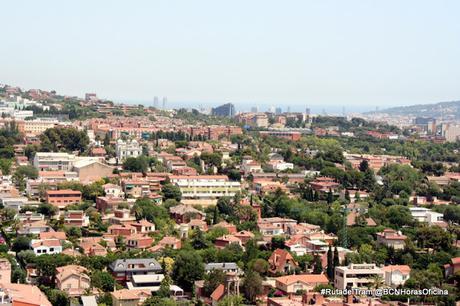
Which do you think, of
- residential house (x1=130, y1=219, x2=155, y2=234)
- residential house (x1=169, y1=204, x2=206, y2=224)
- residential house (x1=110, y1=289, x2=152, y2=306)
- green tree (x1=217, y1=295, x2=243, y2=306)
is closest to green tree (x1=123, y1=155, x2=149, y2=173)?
residential house (x1=169, y1=204, x2=206, y2=224)

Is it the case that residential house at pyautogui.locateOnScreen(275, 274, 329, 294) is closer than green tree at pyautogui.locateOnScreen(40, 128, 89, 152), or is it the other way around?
residential house at pyautogui.locateOnScreen(275, 274, 329, 294)

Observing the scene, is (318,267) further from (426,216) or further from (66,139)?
(66,139)

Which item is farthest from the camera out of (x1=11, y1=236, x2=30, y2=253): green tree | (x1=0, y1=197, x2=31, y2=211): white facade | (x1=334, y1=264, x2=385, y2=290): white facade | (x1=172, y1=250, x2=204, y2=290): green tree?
(x1=0, y1=197, x2=31, y2=211): white facade

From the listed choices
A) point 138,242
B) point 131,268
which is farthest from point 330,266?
point 138,242

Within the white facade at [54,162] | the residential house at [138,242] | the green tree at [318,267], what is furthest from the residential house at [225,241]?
the white facade at [54,162]

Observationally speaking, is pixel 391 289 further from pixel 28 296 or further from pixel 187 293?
pixel 28 296

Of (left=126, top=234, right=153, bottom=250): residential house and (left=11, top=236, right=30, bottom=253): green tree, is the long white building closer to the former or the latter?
(left=126, top=234, right=153, bottom=250): residential house

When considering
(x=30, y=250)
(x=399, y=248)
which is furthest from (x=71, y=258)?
(x=399, y=248)

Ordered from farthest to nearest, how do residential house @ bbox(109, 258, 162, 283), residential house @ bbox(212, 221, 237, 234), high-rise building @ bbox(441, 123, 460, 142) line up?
high-rise building @ bbox(441, 123, 460, 142)
residential house @ bbox(212, 221, 237, 234)
residential house @ bbox(109, 258, 162, 283)
